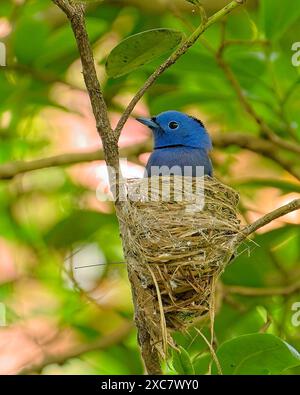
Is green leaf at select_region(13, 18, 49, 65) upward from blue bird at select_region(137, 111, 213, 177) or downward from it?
upward

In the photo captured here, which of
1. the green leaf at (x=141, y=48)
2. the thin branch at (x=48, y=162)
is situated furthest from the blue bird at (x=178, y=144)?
the green leaf at (x=141, y=48)

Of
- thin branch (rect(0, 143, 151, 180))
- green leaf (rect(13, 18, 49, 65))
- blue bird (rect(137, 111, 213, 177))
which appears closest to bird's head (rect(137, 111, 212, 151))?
blue bird (rect(137, 111, 213, 177))

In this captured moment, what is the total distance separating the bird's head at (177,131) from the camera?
14.8ft

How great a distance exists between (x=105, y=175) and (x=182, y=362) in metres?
2.08

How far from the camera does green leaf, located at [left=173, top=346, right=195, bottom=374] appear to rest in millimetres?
2652

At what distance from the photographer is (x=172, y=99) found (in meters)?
4.43

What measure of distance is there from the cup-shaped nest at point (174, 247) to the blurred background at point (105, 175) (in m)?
0.55

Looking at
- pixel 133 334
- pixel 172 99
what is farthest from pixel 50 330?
pixel 172 99

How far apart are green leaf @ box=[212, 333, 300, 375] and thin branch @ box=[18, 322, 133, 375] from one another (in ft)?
4.48

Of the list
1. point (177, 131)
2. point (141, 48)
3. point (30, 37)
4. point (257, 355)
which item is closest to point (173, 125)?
point (177, 131)

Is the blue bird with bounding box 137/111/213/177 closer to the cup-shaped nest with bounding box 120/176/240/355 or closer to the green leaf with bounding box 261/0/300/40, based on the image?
the cup-shaped nest with bounding box 120/176/240/355

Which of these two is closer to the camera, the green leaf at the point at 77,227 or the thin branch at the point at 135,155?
the thin branch at the point at 135,155

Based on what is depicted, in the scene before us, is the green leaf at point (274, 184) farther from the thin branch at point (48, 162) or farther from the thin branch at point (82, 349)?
the thin branch at point (82, 349)
